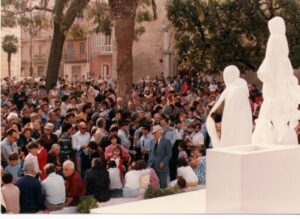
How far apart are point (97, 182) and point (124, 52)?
6.68m

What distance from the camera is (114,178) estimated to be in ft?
27.6

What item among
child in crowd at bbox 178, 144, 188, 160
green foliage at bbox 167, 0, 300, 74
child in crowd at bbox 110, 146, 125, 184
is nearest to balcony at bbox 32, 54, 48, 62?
green foliage at bbox 167, 0, 300, 74

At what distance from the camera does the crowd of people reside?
24.8 ft

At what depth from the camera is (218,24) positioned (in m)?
20.2

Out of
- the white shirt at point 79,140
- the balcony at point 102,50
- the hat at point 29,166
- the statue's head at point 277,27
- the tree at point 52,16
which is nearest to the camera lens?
the statue's head at point 277,27

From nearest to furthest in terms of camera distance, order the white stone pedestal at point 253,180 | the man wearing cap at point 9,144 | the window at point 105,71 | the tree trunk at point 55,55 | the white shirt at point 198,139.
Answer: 1. the white stone pedestal at point 253,180
2. the man wearing cap at point 9,144
3. the white shirt at point 198,139
4. the tree trunk at point 55,55
5. the window at point 105,71

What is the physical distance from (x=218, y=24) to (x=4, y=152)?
12.9 m

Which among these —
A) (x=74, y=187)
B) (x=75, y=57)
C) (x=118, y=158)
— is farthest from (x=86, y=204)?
(x=75, y=57)

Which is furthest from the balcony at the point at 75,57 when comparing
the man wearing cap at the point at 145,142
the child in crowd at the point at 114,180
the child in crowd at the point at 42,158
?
the child in crowd at the point at 114,180

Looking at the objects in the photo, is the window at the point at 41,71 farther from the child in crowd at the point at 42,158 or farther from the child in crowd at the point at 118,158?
the child in crowd at the point at 42,158

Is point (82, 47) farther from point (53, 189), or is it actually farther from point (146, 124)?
point (53, 189)

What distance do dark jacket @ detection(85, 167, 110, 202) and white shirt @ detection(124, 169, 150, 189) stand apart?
0.34 meters

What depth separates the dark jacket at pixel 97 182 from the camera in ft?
26.3

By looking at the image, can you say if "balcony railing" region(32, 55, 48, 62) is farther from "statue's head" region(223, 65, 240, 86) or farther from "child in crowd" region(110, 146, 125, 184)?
"statue's head" region(223, 65, 240, 86)
